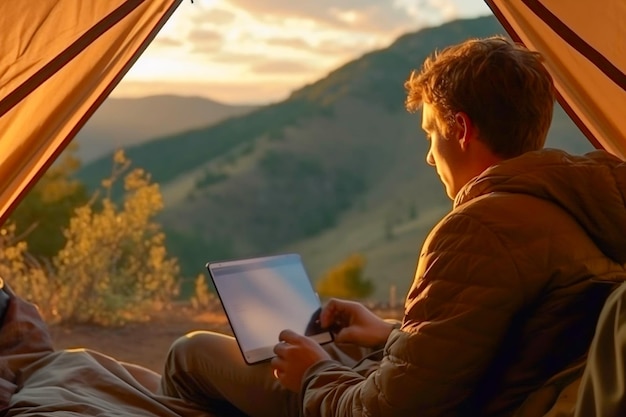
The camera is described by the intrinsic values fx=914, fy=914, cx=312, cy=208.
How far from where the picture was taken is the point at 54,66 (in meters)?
1.73

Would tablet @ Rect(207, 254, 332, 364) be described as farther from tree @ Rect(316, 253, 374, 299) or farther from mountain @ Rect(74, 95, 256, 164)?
tree @ Rect(316, 253, 374, 299)

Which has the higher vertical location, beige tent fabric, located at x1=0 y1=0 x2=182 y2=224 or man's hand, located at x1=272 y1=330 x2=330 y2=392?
beige tent fabric, located at x1=0 y1=0 x2=182 y2=224

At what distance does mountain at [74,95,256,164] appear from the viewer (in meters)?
3.57

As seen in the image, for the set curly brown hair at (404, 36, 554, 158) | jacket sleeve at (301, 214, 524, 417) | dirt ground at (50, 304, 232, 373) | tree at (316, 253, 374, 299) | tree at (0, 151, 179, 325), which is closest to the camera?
jacket sleeve at (301, 214, 524, 417)

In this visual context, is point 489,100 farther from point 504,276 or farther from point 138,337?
point 138,337

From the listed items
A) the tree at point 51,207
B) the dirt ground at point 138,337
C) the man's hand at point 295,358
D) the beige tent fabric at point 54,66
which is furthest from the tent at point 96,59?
the tree at point 51,207

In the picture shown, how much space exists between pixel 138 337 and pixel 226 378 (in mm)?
1556

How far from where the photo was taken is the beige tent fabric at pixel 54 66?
1.67m

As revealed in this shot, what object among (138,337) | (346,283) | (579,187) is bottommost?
(346,283)

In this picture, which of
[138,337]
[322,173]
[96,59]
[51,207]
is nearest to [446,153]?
[96,59]

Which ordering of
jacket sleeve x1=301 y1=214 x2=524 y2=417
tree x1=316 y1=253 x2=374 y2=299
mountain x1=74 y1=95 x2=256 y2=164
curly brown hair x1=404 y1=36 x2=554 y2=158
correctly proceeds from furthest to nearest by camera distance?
tree x1=316 y1=253 x2=374 y2=299 < mountain x1=74 y1=95 x2=256 y2=164 < curly brown hair x1=404 y1=36 x2=554 y2=158 < jacket sleeve x1=301 y1=214 x2=524 y2=417

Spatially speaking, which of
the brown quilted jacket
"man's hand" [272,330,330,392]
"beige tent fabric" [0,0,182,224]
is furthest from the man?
"beige tent fabric" [0,0,182,224]

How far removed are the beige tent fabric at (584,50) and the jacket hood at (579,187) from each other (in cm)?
71

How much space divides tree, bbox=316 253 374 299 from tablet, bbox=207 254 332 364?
2057 mm
